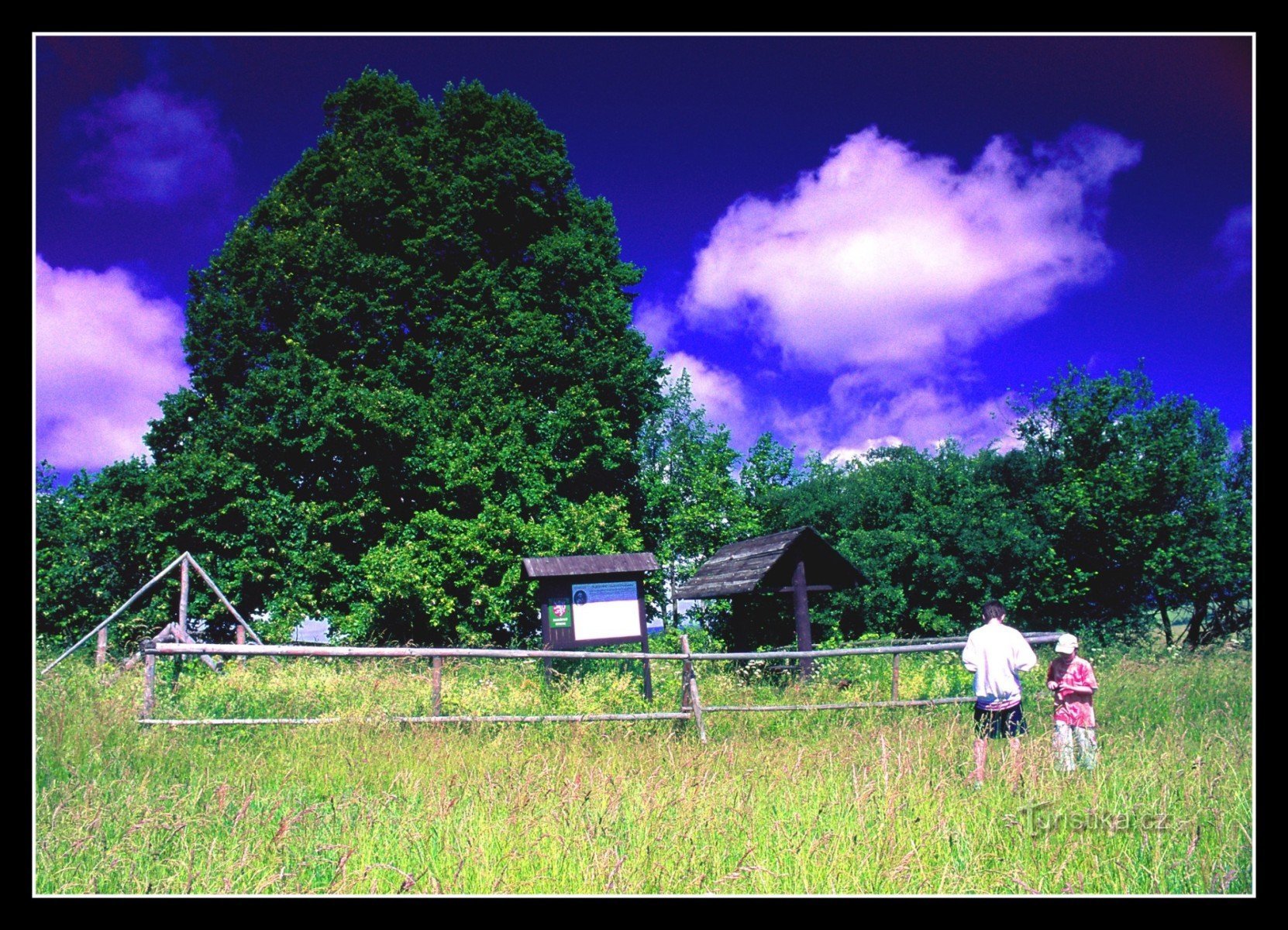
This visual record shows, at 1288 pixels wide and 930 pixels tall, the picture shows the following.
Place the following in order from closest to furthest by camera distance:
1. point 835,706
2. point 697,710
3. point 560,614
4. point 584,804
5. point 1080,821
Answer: point 1080,821, point 584,804, point 697,710, point 835,706, point 560,614

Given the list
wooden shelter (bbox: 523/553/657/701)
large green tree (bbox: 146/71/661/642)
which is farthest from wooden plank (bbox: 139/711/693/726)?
large green tree (bbox: 146/71/661/642)

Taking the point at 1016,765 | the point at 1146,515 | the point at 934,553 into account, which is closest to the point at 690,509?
the point at 934,553

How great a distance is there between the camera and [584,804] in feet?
14.7

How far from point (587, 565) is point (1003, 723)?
5.87 meters

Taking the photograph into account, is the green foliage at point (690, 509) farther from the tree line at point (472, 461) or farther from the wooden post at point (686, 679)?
the wooden post at point (686, 679)

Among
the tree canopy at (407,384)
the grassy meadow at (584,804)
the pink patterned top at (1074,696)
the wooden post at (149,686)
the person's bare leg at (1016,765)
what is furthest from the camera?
the tree canopy at (407,384)

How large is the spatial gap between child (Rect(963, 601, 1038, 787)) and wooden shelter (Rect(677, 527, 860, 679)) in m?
4.80

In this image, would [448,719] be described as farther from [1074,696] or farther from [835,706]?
[1074,696]

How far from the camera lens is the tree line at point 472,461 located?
15.1m

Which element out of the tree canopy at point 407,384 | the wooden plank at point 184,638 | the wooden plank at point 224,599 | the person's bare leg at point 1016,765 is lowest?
the person's bare leg at point 1016,765

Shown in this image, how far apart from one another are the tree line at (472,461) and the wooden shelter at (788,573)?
108 inches

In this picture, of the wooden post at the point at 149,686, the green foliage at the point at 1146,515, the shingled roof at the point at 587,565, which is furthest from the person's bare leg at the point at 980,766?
the green foliage at the point at 1146,515
